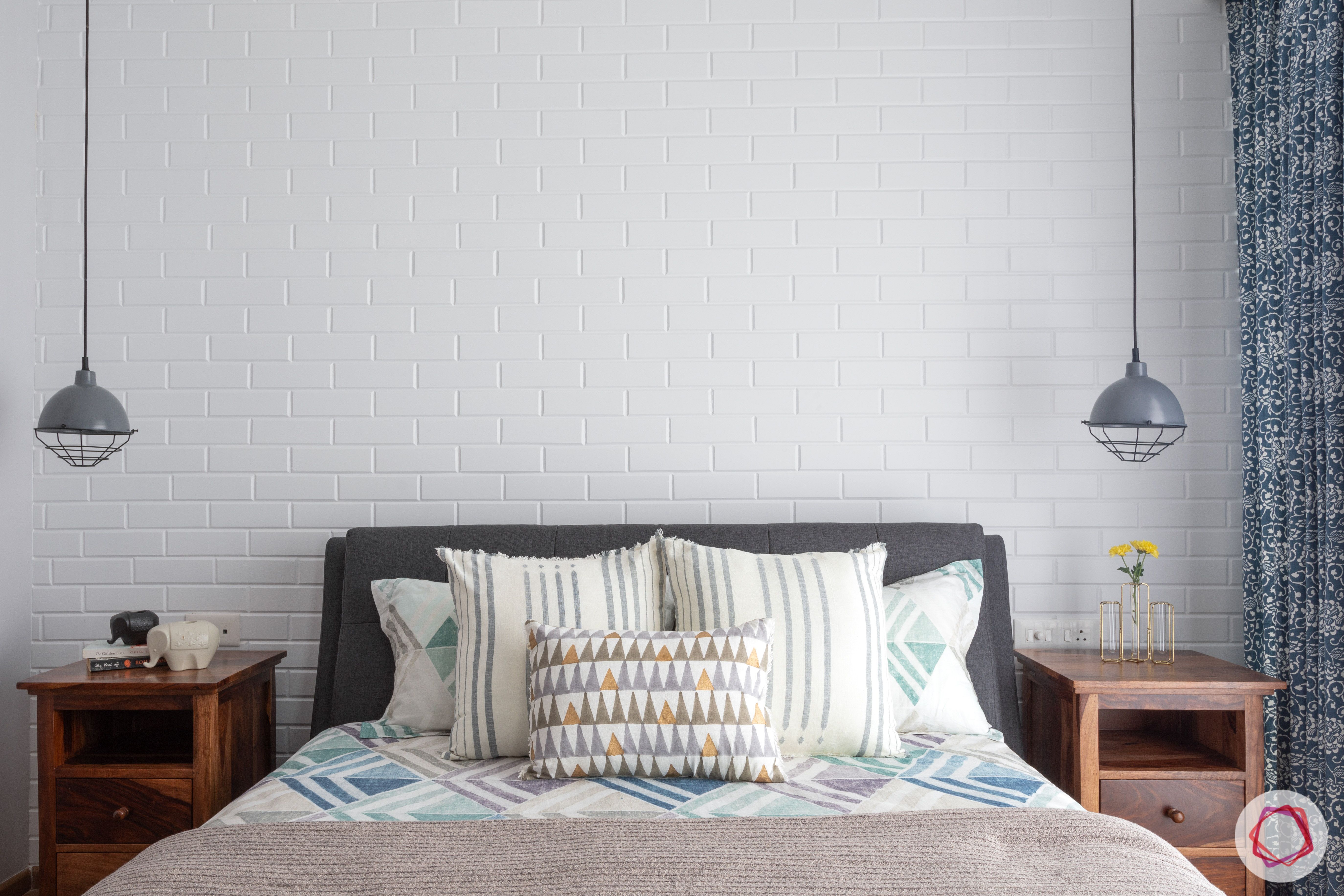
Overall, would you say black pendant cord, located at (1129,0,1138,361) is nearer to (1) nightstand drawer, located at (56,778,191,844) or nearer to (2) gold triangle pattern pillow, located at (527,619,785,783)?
(2) gold triangle pattern pillow, located at (527,619,785,783)

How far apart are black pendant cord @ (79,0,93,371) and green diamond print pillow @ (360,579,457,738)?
127 centimetres

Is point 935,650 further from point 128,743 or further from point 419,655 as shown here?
point 128,743

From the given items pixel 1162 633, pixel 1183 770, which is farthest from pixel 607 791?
pixel 1162 633

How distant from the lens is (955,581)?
2260 millimetres

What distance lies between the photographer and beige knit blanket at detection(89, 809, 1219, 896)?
1212mm

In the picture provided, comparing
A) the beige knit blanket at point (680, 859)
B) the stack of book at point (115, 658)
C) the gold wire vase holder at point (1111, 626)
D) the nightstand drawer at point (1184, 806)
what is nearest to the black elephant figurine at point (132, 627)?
the stack of book at point (115, 658)

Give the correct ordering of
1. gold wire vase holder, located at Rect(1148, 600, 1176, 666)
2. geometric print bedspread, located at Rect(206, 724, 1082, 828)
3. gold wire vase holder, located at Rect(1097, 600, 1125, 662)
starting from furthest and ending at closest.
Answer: gold wire vase holder, located at Rect(1097, 600, 1125, 662) < gold wire vase holder, located at Rect(1148, 600, 1176, 666) < geometric print bedspread, located at Rect(206, 724, 1082, 828)

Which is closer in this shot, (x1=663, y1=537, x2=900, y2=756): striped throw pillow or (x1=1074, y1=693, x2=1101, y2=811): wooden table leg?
(x1=663, y1=537, x2=900, y2=756): striped throw pillow

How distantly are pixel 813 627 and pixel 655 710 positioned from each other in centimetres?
45

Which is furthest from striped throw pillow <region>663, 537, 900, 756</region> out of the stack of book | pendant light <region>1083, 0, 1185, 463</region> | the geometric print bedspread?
the stack of book

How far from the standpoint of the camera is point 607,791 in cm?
167

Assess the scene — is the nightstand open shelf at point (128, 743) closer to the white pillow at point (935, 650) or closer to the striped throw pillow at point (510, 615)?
the striped throw pillow at point (510, 615)

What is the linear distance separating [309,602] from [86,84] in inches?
66.6

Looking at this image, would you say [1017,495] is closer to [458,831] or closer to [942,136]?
[942,136]
